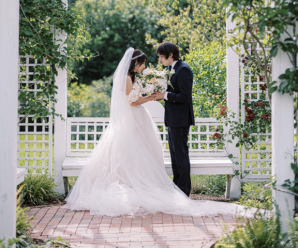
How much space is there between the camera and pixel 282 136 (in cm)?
342

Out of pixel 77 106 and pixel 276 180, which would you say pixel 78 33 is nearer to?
pixel 276 180

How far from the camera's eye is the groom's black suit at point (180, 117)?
17.5 feet

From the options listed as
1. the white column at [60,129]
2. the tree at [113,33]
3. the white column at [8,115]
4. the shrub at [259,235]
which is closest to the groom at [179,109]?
the white column at [60,129]

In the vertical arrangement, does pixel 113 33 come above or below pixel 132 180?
above

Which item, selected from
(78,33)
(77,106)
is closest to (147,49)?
(77,106)

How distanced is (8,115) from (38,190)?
7.76 feet

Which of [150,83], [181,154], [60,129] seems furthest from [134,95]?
[60,129]

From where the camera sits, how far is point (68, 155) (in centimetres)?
610

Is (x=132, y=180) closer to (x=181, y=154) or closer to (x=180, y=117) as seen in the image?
(x=181, y=154)

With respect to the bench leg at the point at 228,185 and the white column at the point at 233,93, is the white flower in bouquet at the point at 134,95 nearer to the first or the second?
the white column at the point at 233,93

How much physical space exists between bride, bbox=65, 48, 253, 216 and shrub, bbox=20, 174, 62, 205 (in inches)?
11.5

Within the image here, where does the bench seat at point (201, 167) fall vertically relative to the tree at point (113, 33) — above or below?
below

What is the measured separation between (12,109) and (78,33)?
9.54 feet

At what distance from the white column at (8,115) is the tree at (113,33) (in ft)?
55.9
